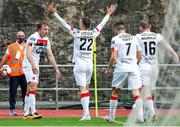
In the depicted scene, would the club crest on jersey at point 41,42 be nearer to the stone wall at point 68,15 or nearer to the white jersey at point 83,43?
the white jersey at point 83,43

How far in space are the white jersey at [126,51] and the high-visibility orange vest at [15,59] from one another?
3916 mm

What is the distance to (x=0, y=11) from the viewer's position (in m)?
26.9

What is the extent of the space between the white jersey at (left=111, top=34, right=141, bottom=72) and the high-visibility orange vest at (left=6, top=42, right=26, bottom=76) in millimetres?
3916

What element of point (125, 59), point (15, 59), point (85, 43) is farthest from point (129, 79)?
point (15, 59)

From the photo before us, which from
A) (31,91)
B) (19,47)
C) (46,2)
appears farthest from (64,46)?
(31,91)

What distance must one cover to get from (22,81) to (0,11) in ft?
31.3

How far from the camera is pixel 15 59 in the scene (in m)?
18.1

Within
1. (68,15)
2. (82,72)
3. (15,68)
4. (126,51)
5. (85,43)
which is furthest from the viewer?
→ (68,15)

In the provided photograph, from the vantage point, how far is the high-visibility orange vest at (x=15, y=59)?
17922 mm

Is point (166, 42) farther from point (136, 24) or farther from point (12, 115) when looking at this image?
point (136, 24)

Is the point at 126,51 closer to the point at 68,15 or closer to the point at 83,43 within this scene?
the point at 83,43

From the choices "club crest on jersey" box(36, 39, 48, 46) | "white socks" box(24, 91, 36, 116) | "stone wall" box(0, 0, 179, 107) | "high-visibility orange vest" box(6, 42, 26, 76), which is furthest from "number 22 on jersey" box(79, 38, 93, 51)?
"stone wall" box(0, 0, 179, 107)

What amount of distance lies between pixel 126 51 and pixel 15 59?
436 cm

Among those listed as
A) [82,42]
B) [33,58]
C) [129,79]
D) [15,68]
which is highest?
[82,42]
